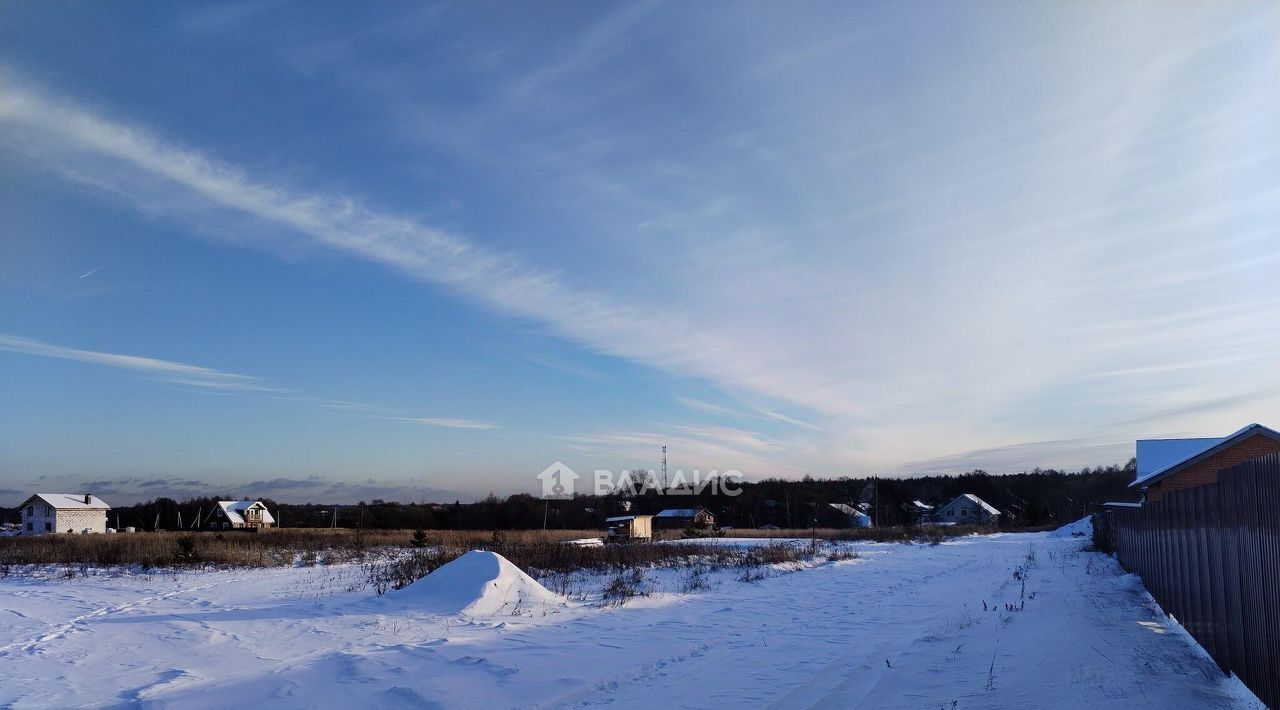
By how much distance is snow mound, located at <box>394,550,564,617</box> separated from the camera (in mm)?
12820

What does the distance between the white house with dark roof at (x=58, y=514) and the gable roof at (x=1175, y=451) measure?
8376 cm

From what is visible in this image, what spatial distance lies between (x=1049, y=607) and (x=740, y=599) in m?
5.47

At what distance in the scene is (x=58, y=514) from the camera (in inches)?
2813

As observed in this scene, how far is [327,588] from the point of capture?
1706cm

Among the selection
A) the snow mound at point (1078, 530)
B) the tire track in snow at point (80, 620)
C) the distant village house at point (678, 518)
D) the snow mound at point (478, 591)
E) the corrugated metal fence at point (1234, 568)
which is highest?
the corrugated metal fence at point (1234, 568)

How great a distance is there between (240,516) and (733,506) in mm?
62012

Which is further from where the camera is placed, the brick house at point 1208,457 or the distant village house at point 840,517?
the distant village house at point 840,517

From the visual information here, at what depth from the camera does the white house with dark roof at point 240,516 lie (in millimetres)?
82625

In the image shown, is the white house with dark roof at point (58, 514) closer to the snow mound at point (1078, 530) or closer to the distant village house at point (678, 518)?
the distant village house at point (678, 518)

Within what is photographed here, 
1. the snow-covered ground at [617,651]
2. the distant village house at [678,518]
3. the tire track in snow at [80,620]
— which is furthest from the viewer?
the distant village house at [678,518]

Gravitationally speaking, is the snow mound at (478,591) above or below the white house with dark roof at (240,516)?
above

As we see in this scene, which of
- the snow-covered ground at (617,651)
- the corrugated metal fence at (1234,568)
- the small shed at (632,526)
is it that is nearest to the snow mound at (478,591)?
the snow-covered ground at (617,651)

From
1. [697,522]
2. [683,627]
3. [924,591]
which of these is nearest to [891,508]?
[697,522]

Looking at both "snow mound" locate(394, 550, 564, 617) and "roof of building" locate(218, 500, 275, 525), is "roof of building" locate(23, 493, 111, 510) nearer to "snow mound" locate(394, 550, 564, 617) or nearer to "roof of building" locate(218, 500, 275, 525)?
"roof of building" locate(218, 500, 275, 525)
